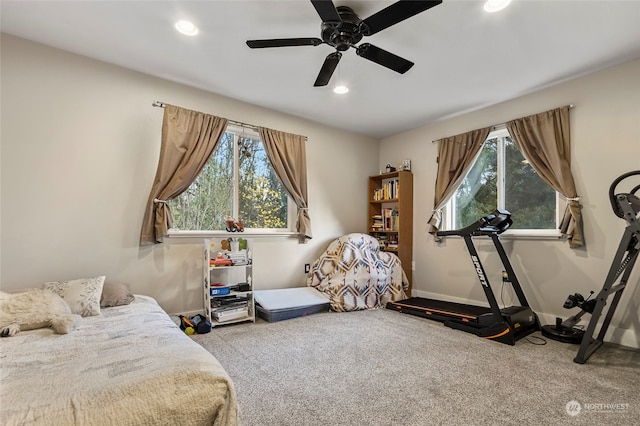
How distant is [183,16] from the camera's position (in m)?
2.30

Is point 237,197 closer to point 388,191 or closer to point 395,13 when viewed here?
point 388,191

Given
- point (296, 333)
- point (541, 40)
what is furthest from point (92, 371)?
point (541, 40)

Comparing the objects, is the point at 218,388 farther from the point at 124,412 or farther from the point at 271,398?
the point at 271,398

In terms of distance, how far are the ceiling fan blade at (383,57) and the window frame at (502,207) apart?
216 centimetres

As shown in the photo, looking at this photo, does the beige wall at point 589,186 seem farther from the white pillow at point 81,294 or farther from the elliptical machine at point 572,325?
the white pillow at point 81,294

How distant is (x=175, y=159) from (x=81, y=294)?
5.02 ft

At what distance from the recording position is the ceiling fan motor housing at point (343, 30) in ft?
6.68

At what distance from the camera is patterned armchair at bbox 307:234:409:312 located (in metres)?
3.97

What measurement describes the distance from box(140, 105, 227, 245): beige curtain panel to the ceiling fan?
159 cm

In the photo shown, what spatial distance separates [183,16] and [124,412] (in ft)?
8.36

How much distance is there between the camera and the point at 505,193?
12.7ft

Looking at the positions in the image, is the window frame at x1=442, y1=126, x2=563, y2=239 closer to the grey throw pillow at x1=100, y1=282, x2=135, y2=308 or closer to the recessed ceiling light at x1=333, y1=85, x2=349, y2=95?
the recessed ceiling light at x1=333, y1=85, x2=349, y2=95

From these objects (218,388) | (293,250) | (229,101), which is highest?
(229,101)

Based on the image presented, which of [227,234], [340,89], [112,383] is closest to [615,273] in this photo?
[340,89]
